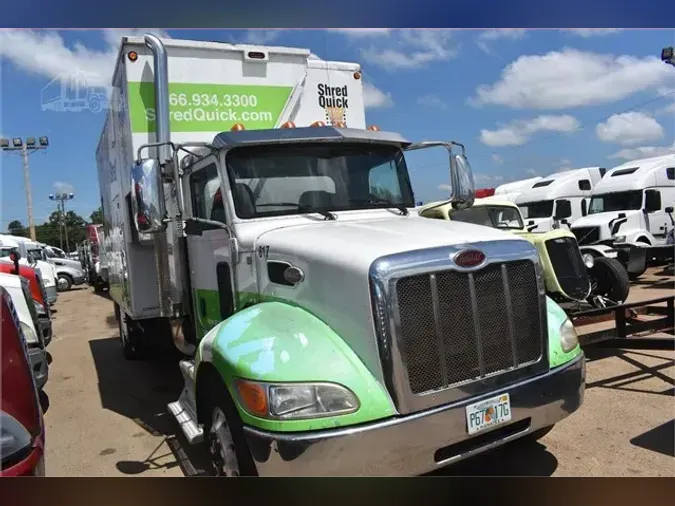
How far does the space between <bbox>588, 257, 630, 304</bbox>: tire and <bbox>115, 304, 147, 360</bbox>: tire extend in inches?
240

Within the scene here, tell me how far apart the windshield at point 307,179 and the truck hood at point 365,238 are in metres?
0.26

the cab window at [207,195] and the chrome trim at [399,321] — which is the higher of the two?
the cab window at [207,195]

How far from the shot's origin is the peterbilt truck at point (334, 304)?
277 cm

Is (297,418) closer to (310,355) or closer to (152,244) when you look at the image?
(310,355)

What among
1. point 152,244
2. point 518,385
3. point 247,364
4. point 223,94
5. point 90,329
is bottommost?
point 90,329

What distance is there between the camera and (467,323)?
9.97 feet

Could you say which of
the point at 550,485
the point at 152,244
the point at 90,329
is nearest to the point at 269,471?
the point at 550,485

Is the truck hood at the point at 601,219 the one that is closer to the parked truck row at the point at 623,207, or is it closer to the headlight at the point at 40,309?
the parked truck row at the point at 623,207

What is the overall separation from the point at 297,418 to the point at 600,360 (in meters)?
4.80

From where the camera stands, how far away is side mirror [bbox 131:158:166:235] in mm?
3750

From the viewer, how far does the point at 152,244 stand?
563cm

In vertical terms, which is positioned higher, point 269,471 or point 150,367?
point 269,471

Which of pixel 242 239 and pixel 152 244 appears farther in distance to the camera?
pixel 152 244

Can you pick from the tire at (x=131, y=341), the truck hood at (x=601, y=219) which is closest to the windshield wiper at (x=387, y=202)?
the tire at (x=131, y=341)
